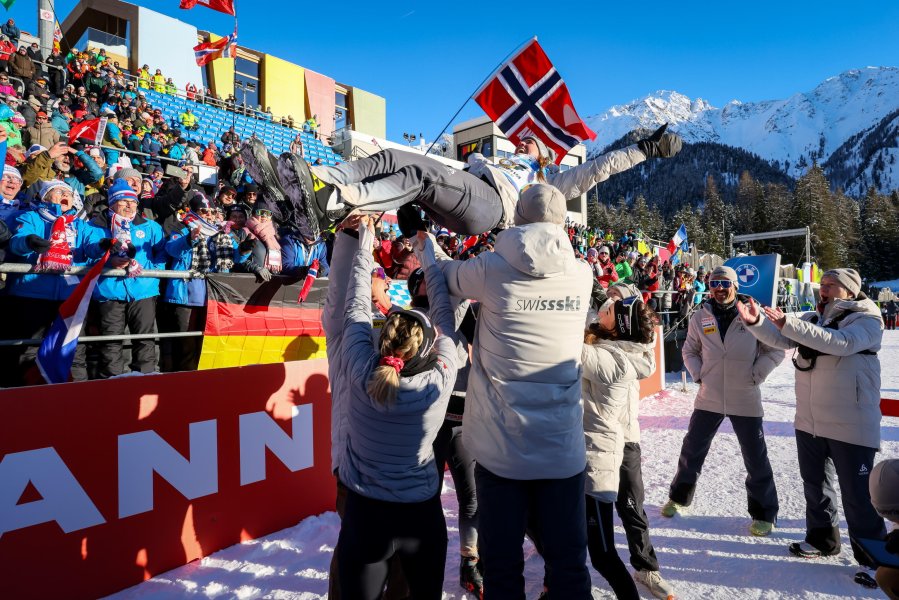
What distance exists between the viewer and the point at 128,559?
2.88 m

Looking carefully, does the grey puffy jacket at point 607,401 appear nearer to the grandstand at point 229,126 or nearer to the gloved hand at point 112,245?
the gloved hand at point 112,245

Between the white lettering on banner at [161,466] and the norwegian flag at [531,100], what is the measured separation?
3.54m

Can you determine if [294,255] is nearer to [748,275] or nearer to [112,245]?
[112,245]

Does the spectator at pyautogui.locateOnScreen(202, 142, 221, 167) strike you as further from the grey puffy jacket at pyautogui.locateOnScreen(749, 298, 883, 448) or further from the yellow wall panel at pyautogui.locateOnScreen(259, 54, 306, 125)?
the yellow wall panel at pyautogui.locateOnScreen(259, 54, 306, 125)

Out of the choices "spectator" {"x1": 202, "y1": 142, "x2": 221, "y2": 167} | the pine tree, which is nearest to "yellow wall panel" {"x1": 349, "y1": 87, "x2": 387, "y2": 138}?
"spectator" {"x1": 202, "y1": 142, "x2": 221, "y2": 167}

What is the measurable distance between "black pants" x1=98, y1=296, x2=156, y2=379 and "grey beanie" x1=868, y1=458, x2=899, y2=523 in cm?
395

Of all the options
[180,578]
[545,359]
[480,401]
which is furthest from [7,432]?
[545,359]

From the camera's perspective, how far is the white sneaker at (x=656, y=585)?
2.75 m

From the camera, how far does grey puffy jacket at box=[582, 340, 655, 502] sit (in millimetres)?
2535

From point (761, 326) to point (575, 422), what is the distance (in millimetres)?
1931

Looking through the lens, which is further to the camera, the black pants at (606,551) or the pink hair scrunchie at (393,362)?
the black pants at (606,551)

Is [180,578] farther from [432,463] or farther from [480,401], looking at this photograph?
[480,401]

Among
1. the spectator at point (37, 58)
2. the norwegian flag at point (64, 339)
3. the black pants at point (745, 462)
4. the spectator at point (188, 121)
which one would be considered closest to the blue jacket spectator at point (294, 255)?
the norwegian flag at point (64, 339)

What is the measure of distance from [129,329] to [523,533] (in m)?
3.14
